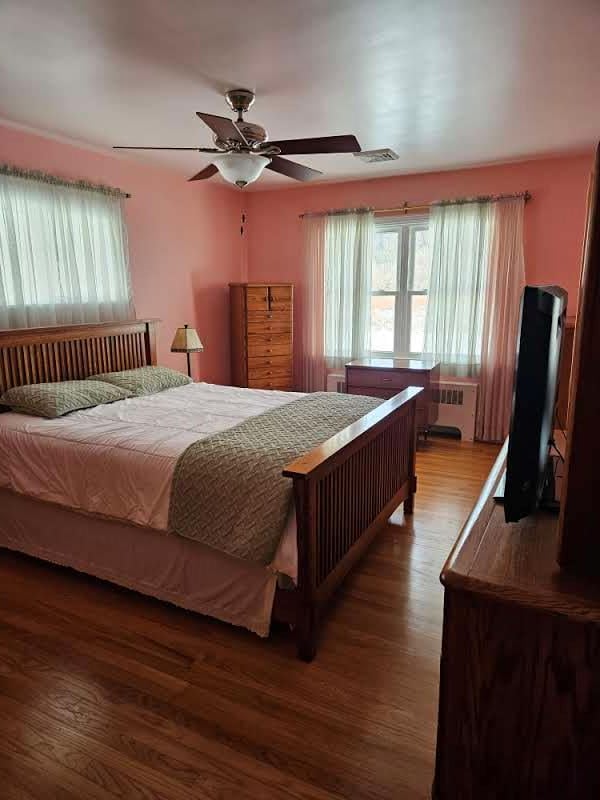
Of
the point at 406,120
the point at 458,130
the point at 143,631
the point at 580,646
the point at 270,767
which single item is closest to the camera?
the point at 580,646

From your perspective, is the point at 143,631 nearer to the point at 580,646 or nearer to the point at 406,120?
the point at 580,646

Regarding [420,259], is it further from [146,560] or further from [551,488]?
[551,488]

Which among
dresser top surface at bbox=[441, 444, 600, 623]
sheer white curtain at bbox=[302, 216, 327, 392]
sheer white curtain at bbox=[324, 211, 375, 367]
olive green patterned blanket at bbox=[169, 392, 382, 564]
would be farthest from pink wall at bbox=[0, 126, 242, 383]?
dresser top surface at bbox=[441, 444, 600, 623]

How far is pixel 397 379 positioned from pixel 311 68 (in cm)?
275

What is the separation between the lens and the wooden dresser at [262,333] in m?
5.17

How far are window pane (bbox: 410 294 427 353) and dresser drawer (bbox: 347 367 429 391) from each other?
23.9 inches

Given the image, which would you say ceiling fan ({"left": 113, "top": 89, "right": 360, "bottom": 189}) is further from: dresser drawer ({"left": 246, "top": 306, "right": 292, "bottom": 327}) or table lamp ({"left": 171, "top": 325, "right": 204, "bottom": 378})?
dresser drawer ({"left": 246, "top": 306, "right": 292, "bottom": 327})

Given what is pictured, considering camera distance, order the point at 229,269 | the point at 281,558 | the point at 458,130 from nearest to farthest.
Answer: the point at 281,558
the point at 458,130
the point at 229,269

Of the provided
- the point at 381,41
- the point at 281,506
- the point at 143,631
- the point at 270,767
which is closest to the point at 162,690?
the point at 143,631

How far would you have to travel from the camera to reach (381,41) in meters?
2.22

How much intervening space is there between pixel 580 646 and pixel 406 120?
3.34m

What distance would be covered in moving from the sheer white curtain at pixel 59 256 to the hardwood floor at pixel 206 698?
73.1 inches

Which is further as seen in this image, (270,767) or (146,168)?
(146,168)

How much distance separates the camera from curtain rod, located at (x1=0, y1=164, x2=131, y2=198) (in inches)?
131
